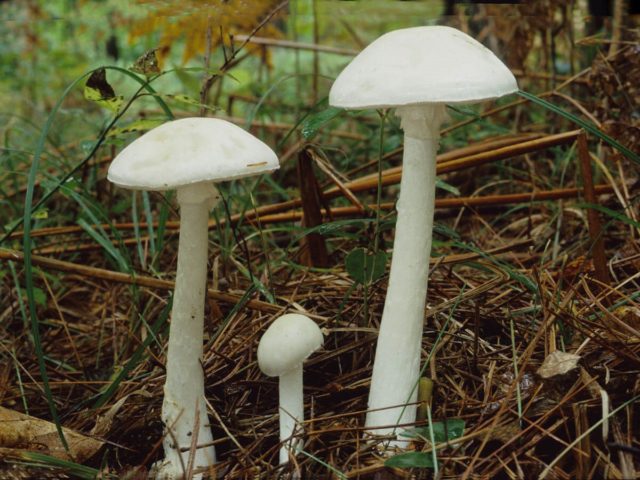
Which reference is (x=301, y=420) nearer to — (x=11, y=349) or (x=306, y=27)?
(x=11, y=349)

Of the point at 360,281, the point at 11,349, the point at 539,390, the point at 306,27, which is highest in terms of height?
the point at 306,27

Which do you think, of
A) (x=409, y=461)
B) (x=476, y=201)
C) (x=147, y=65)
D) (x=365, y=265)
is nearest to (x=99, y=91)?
(x=147, y=65)

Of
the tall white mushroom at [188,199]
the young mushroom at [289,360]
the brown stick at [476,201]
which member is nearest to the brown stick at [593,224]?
the brown stick at [476,201]

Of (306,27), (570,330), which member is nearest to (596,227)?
(570,330)

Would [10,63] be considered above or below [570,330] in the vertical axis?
above

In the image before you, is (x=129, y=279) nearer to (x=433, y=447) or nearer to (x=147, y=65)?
(x=147, y=65)

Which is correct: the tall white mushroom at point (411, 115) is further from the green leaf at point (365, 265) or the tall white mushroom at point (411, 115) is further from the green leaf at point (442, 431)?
the green leaf at point (365, 265)
